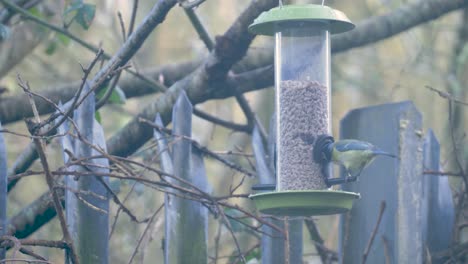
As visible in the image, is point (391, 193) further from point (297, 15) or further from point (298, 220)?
point (297, 15)

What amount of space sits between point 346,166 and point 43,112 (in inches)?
84.1

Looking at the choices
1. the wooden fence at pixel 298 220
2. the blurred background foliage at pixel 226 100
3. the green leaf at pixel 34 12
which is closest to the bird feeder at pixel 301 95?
the wooden fence at pixel 298 220

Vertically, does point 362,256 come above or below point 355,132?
below

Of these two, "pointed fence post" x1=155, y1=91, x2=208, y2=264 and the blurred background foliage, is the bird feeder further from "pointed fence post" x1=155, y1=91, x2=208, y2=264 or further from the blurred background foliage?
the blurred background foliage

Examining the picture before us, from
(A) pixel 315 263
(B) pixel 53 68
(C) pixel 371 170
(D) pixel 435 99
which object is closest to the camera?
(C) pixel 371 170

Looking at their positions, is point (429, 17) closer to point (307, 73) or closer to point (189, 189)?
point (307, 73)

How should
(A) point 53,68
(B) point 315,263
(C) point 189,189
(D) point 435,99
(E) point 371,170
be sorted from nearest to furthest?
(C) point 189,189, (E) point 371,170, (B) point 315,263, (A) point 53,68, (D) point 435,99

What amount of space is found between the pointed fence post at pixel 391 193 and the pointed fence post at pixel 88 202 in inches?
45.7

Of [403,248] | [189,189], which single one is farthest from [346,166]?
[189,189]

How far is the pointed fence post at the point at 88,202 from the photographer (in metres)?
4.10

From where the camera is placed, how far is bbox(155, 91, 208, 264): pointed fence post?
429 cm

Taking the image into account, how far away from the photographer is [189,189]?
172 inches

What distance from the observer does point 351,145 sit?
4504mm

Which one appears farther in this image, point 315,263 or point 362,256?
point 315,263
